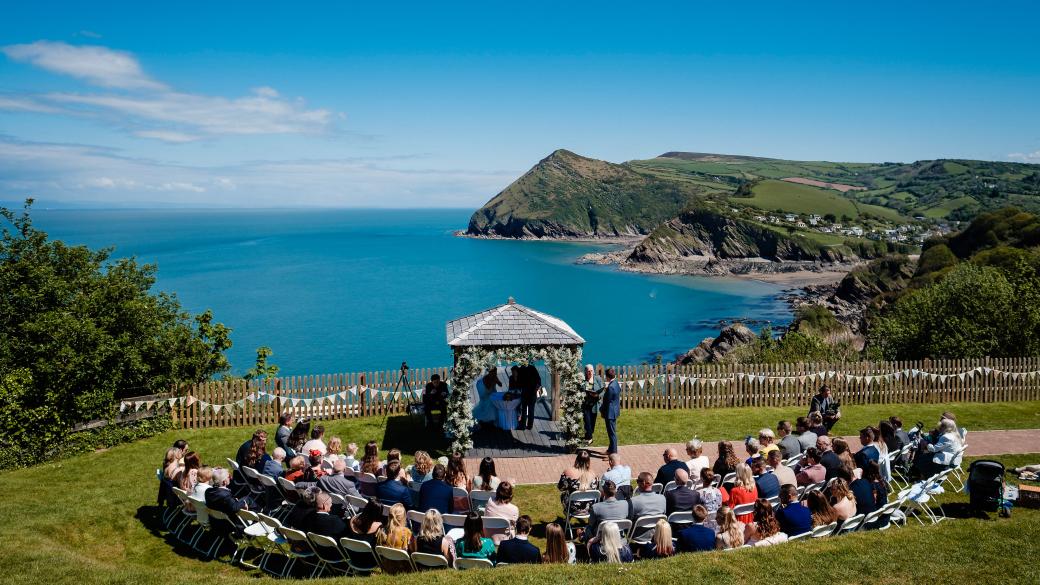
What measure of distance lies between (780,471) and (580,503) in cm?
290

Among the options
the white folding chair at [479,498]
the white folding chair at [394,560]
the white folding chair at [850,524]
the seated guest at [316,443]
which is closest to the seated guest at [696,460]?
the white folding chair at [850,524]

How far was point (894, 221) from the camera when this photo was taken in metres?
174

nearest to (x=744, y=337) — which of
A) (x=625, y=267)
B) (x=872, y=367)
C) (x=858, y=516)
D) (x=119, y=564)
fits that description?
(x=872, y=367)

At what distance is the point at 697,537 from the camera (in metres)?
8.30

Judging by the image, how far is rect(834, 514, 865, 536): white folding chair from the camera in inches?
348

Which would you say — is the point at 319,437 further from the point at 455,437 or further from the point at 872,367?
the point at 872,367

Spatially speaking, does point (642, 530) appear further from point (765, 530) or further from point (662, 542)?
point (765, 530)

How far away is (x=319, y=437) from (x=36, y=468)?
23.7ft

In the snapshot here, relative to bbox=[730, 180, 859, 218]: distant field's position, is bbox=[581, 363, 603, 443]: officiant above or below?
below

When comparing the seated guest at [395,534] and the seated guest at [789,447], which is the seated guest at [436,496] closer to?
the seated guest at [395,534]

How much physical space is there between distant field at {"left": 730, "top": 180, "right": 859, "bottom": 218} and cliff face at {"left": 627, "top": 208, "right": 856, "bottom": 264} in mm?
27992

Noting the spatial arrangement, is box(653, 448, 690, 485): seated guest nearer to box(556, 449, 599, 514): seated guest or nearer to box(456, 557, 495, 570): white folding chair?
box(556, 449, 599, 514): seated guest

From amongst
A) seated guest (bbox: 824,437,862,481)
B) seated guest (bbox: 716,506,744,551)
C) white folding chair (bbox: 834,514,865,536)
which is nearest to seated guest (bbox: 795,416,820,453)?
seated guest (bbox: 824,437,862,481)

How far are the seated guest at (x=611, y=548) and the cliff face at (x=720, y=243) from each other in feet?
403
